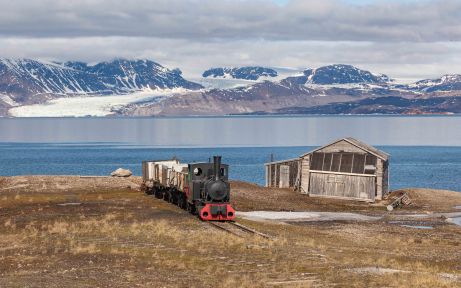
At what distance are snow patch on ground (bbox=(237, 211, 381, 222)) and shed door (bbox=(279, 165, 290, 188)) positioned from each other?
1880cm

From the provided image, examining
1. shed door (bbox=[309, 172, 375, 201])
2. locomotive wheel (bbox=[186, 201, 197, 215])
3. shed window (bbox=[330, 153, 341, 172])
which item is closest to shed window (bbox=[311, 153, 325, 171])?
shed door (bbox=[309, 172, 375, 201])

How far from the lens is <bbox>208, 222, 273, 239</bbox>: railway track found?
46.5 meters

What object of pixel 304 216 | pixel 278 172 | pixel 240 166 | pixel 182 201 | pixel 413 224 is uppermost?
pixel 182 201

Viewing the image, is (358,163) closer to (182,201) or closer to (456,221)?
(456,221)

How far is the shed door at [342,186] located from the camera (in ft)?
267

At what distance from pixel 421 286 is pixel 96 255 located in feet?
51.1

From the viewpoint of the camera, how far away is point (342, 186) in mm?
82875

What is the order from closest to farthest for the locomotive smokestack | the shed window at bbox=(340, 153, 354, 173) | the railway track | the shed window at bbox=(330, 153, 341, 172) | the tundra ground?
the tundra ground → the railway track → the locomotive smokestack → the shed window at bbox=(340, 153, 354, 173) → the shed window at bbox=(330, 153, 341, 172)

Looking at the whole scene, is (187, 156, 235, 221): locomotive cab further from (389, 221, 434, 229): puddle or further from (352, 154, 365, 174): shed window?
(352, 154, 365, 174): shed window

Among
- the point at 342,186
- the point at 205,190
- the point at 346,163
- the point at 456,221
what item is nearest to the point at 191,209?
the point at 205,190

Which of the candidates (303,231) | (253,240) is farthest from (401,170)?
(253,240)

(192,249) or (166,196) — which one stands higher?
(192,249)

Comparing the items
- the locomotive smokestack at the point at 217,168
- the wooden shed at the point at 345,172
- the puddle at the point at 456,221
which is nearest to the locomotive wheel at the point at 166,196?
the locomotive smokestack at the point at 217,168

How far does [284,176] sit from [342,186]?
9713 mm
